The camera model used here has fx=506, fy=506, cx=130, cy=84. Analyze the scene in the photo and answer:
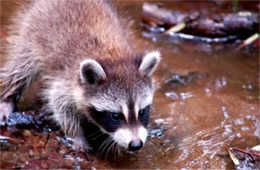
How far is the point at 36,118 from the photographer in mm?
4902

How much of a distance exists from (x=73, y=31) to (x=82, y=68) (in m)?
0.75

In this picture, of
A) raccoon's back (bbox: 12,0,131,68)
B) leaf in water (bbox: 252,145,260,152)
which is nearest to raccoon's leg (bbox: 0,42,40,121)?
raccoon's back (bbox: 12,0,131,68)

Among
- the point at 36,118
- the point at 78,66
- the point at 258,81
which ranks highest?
the point at 78,66

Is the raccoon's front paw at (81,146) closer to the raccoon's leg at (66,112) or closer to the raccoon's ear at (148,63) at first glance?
the raccoon's leg at (66,112)

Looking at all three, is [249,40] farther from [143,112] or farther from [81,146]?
[81,146]

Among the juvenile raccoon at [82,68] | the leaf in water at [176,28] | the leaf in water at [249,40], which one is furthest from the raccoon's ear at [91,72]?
the leaf in water at [249,40]

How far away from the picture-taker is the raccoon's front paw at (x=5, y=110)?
484cm

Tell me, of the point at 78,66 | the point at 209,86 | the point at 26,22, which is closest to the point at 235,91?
the point at 209,86

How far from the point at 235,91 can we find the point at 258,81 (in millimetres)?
418

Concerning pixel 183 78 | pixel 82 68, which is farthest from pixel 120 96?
pixel 183 78

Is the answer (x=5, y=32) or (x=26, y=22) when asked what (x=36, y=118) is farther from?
(x=5, y=32)

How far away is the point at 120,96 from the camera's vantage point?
13.9 feet

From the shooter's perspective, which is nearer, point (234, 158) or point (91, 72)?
point (91, 72)

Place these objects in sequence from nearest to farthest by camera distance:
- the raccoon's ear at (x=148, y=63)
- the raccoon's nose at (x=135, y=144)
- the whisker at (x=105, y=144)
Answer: the raccoon's nose at (x=135, y=144) < the raccoon's ear at (x=148, y=63) < the whisker at (x=105, y=144)
